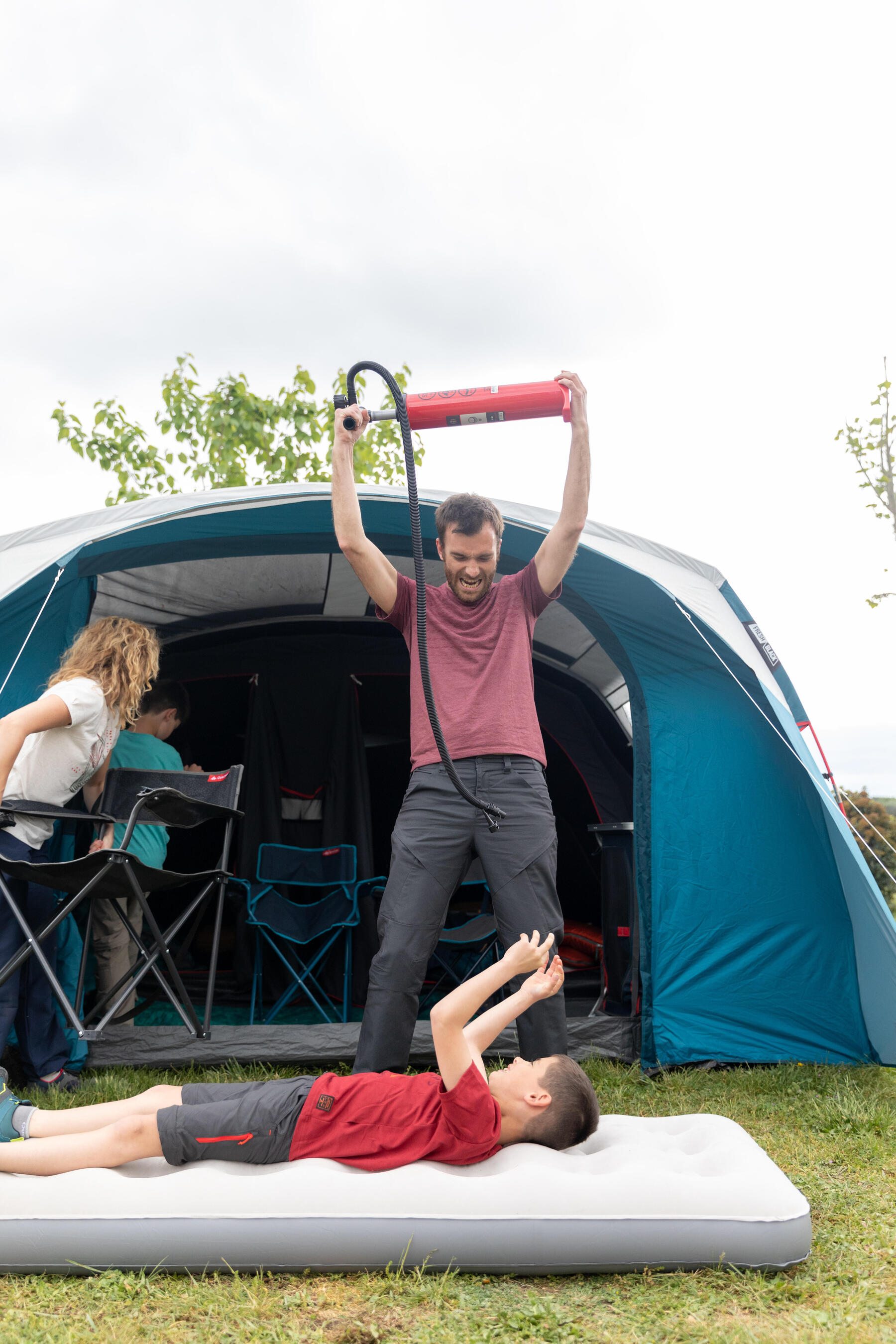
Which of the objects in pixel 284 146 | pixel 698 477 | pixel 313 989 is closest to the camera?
pixel 313 989

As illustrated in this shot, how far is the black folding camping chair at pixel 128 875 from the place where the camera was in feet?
7.43

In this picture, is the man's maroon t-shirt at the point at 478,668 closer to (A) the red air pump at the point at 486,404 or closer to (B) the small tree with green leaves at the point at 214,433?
(A) the red air pump at the point at 486,404

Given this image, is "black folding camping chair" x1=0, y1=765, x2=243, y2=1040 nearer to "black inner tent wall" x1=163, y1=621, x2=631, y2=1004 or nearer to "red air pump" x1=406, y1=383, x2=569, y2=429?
"black inner tent wall" x1=163, y1=621, x2=631, y2=1004

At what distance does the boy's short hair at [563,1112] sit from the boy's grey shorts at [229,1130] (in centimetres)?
45

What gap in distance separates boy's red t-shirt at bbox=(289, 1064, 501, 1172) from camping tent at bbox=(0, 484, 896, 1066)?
1429mm

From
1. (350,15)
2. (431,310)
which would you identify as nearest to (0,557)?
(350,15)

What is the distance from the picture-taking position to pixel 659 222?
560cm

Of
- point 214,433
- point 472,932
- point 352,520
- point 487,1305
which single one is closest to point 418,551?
point 352,520

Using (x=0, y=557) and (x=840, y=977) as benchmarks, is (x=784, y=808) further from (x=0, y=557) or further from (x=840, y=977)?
(x=0, y=557)

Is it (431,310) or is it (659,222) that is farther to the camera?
(431,310)

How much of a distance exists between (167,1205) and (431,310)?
5839mm

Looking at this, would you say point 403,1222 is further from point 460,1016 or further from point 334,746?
point 334,746

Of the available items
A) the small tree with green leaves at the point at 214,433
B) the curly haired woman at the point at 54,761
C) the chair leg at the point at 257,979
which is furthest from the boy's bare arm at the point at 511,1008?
the small tree with green leaves at the point at 214,433

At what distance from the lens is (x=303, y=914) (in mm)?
3449
